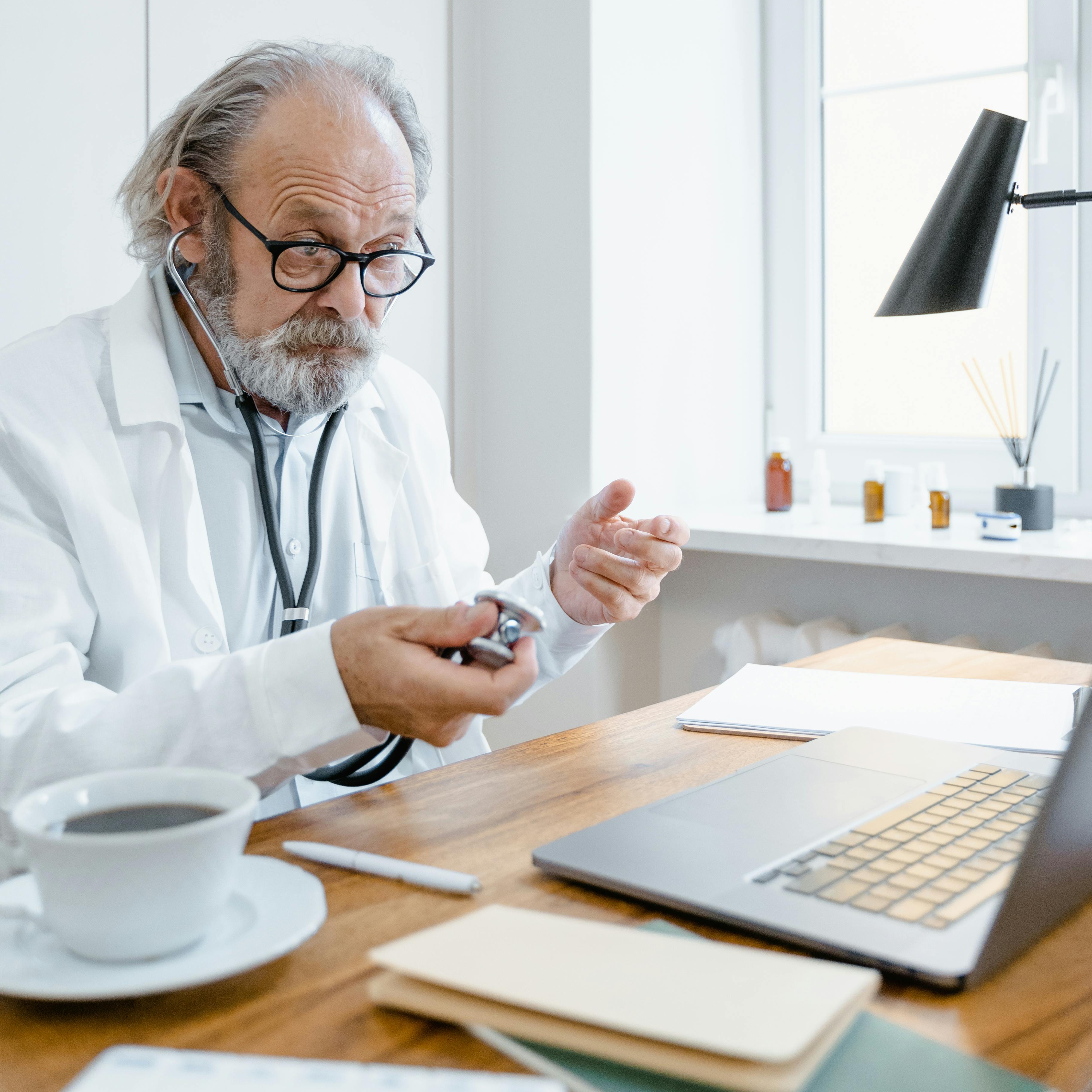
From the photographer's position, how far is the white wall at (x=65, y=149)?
1.62 m

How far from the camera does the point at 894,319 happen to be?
2.54 meters

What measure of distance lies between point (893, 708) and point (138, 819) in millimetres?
762

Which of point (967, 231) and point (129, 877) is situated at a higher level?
point (967, 231)

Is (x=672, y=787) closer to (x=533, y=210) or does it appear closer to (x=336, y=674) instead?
(x=336, y=674)

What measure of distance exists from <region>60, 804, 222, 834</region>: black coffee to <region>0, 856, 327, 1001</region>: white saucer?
0.17 ft

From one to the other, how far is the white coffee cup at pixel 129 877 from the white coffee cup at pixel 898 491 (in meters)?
1.93

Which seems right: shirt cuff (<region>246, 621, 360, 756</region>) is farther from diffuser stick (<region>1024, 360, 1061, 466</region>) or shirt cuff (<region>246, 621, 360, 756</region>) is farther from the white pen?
diffuser stick (<region>1024, 360, 1061, 466</region>)

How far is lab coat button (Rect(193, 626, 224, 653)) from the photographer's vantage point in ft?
3.82

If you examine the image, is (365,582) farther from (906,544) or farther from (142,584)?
(906,544)

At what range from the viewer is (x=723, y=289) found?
2.52 metres

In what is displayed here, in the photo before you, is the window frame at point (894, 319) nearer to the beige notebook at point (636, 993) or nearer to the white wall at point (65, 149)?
the white wall at point (65, 149)

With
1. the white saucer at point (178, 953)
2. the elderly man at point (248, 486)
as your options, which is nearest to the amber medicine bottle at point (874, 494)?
the elderly man at point (248, 486)

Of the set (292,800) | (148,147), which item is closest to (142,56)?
(148,147)

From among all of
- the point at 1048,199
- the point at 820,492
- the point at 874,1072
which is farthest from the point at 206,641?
the point at 820,492
